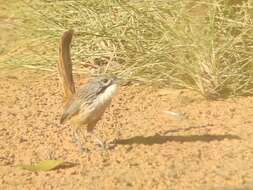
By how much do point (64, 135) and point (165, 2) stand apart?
183 centimetres

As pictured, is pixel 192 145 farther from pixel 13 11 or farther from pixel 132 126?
pixel 13 11

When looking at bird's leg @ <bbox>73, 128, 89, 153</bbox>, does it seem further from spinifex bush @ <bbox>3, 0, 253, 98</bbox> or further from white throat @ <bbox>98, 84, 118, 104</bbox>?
spinifex bush @ <bbox>3, 0, 253, 98</bbox>

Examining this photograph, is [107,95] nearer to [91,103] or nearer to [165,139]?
[91,103]

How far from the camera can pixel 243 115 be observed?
574cm

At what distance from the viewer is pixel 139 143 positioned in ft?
16.9

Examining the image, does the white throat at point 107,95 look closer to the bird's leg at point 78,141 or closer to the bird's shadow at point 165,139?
the bird's leg at point 78,141

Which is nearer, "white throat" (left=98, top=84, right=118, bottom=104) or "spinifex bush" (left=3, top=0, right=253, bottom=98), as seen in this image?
"white throat" (left=98, top=84, right=118, bottom=104)

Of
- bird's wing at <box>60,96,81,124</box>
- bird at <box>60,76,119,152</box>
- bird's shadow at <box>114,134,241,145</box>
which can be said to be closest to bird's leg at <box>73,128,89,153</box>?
bird at <box>60,76,119,152</box>

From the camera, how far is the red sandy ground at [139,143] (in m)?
4.50

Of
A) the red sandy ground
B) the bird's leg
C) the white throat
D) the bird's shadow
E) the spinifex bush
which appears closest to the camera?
the red sandy ground

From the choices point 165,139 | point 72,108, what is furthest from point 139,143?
point 72,108

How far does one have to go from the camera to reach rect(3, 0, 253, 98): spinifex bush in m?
6.27

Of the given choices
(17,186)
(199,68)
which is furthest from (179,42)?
(17,186)

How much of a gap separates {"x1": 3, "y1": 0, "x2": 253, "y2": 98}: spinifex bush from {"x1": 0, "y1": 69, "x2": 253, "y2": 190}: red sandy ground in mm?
194
